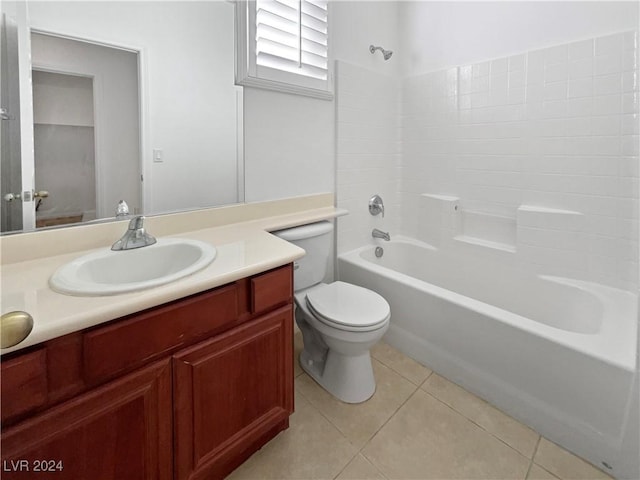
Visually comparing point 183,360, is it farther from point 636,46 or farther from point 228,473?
point 636,46

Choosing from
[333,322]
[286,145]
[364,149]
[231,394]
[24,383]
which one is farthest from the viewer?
[364,149]

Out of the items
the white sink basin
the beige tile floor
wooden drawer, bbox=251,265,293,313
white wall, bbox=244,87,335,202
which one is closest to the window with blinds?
white wall, bbox=244,87,335,202

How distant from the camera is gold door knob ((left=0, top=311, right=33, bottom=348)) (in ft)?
1.46

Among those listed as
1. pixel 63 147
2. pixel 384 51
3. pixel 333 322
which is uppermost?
pixel 384 51

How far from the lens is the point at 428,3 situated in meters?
2.26

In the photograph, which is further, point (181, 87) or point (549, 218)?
point (549, 218)

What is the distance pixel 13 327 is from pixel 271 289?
73cm

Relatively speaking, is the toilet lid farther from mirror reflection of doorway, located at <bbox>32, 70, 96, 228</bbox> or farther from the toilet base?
mirror reflection of doorway, located at <bbox>32, 70, 96, 228</bbox>

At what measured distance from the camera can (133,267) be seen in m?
1.15

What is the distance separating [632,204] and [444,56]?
1.45 metres

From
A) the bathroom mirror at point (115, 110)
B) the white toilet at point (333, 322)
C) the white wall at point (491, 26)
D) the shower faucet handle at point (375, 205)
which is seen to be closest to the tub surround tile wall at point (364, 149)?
the shower faucet handle at point (375, 205)

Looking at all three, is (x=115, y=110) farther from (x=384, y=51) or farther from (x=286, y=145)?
(x=384, y=51)

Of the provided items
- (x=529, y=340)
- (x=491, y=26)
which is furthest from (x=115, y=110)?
(x=491, y=26)

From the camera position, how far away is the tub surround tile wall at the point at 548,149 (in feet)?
5.29
